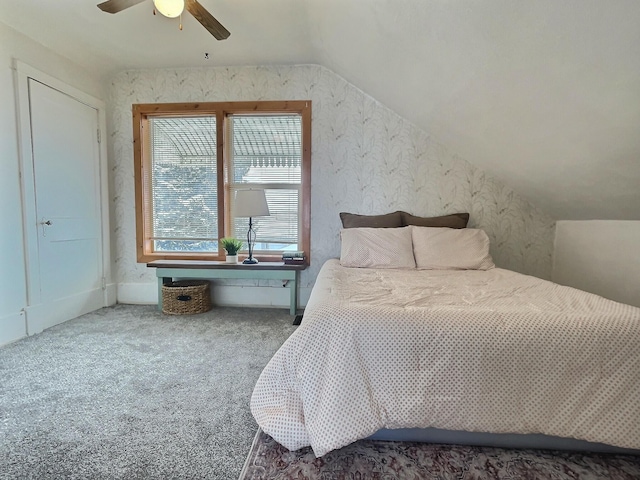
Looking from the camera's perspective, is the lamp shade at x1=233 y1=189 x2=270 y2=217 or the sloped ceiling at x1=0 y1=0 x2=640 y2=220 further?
the lamp shade at x1=233 y1=189 x2=270 y2=217

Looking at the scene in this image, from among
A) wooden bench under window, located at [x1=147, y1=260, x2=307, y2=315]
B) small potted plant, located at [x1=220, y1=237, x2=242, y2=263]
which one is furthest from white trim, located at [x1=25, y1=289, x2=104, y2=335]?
small potted plant, located at [x1=220, y1=237, x2=242, y2=263]

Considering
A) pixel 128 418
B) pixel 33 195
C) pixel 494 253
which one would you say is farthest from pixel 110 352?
pixel 494 253

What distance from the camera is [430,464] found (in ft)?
3.70

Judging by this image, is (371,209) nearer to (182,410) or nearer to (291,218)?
(291,218)

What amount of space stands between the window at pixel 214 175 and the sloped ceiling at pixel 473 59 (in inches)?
20.6

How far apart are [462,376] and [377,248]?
4.87 ft

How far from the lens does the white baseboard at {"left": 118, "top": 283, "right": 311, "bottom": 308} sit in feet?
10.5

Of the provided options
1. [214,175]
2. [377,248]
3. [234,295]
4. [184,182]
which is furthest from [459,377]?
[184,182]

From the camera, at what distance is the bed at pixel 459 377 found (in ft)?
3.50

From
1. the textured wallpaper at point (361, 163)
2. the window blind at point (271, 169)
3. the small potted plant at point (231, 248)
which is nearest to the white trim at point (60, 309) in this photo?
the small potted plant at point (231, 248)

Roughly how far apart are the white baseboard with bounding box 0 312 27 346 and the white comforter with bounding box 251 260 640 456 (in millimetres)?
2308

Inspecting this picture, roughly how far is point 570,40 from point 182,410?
234 cm

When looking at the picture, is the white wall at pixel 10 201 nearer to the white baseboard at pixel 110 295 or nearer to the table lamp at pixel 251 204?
the white baseboard at pixel 110 295

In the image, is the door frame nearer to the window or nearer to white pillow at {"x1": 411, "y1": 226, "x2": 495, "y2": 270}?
the window
